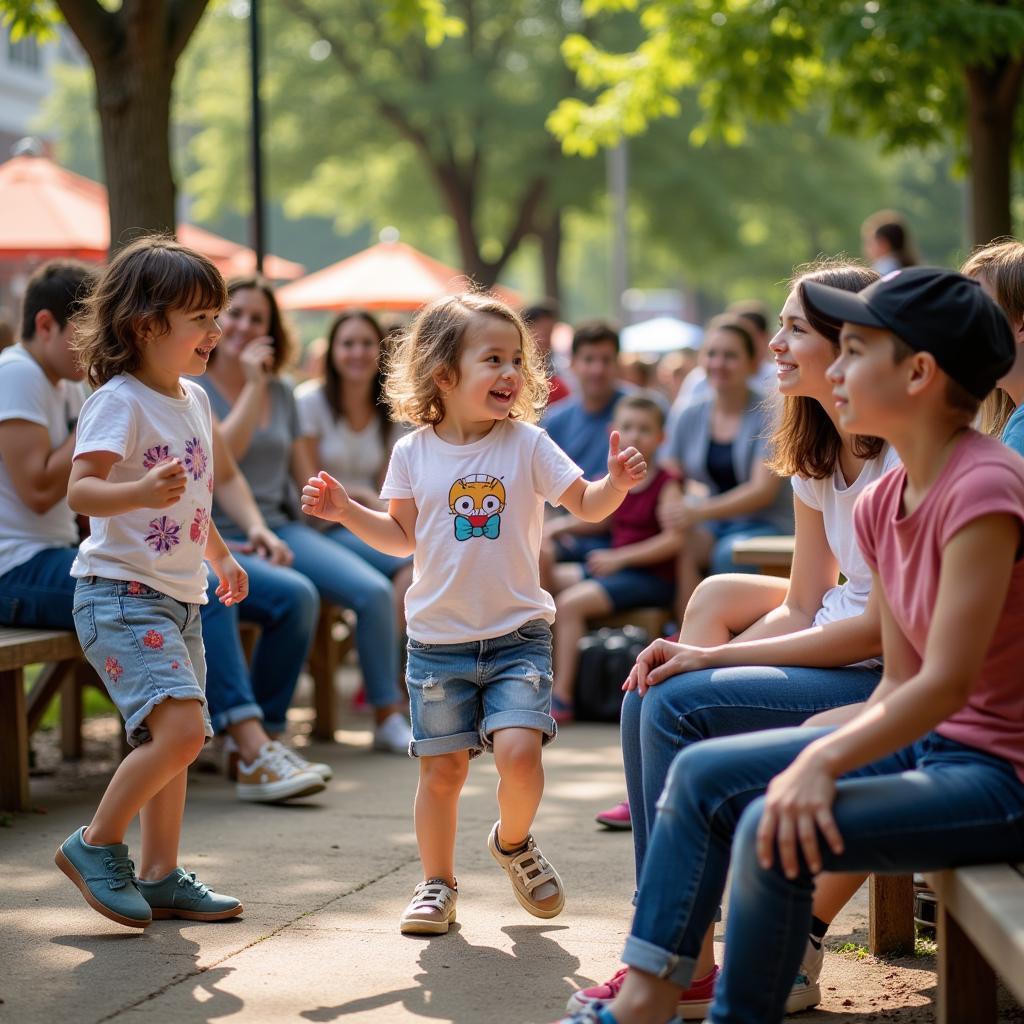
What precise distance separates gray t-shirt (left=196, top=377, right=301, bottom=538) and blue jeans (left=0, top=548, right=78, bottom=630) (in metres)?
1.45

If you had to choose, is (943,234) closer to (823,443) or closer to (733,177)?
(733,177)

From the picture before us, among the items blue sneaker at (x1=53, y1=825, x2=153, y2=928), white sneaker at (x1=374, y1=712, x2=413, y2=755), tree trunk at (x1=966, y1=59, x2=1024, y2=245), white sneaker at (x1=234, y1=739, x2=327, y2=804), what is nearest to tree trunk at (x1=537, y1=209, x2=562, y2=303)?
tree trunk at (x1=966, y1=59, x2=1024, y2=245)

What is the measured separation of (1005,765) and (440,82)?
949 inches

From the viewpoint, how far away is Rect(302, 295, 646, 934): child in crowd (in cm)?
392

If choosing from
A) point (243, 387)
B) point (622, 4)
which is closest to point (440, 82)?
point (622, 4)

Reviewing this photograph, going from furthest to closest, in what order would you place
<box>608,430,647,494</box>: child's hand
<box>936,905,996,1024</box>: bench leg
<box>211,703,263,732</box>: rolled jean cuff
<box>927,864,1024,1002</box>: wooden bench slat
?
<box>211,703,263,732</box>: rolled jean cuff < <box>608,430,647,494</box>: child's hand < <box>936,905,996,1024</box>: bench leg < <box>927,864,1024,1002</box>: wooden bench slat

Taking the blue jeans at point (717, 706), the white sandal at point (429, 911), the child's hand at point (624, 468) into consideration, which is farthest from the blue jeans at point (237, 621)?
the blue jeans at point (717, 706)

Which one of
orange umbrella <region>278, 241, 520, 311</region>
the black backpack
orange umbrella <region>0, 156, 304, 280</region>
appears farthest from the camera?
orange umbrella <region>278, 241, 520, 311</region>

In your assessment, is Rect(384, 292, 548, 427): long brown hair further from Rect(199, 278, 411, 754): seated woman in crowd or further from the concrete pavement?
Rect(199, 278, 411, 754): seated woman in crowd

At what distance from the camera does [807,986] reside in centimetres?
331

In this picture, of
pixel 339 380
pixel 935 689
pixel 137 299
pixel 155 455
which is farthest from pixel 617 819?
pixel 339 380

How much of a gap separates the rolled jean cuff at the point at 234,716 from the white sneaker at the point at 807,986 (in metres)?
2.76

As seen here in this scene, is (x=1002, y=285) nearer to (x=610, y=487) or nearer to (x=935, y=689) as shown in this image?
(x=610, y=487)

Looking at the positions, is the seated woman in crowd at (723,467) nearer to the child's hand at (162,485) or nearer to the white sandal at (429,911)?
the white sandal at (429,911)
